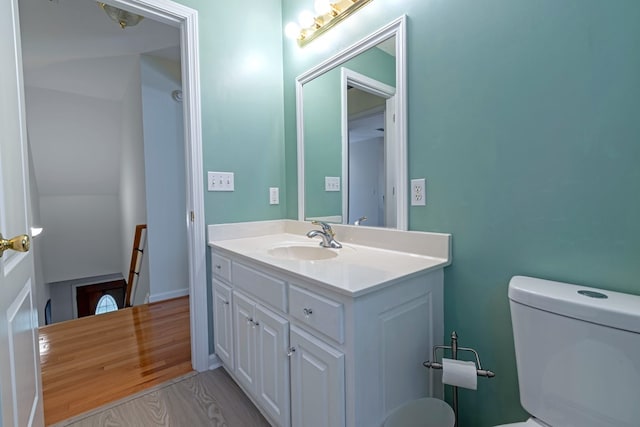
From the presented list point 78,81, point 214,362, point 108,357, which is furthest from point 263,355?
point 78,81

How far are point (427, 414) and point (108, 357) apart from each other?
2030 millimetres

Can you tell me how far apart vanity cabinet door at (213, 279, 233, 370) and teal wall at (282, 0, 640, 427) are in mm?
1061

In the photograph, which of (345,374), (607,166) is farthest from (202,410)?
(607,166)

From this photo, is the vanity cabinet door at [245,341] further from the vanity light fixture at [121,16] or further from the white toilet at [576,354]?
the vanity light fixture at [121,16]

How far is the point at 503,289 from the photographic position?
40.9 inches

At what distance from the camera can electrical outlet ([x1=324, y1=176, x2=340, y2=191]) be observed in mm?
1729

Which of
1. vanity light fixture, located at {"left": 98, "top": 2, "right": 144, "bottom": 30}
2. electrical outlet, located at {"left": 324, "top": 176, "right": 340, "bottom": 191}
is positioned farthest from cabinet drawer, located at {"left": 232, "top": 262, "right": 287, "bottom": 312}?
vanity light fixture, located at {"left": 98, "top": 2, "right": 144, "bottom": 30}

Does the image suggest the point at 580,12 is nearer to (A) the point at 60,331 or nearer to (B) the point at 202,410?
(B) the point at 202,410

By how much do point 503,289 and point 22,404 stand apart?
5.09 feet

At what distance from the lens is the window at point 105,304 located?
18.8ft

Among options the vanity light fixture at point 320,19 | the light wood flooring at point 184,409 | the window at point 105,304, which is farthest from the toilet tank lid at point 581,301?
the window at point 105,304

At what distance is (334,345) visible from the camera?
0.91 m

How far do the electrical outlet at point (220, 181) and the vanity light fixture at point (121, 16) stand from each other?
1.19 metres

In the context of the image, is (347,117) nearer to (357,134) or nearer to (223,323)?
(357,134)
